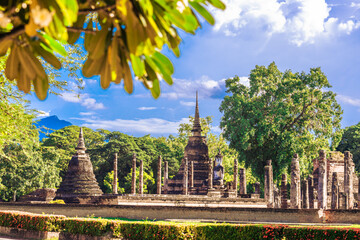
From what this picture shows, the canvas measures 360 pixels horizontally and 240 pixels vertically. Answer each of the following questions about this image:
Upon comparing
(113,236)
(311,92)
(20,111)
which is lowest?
(113,236)

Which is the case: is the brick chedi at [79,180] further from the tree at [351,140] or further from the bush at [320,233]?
the tree at [351,140]

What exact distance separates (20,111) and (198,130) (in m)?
27.4

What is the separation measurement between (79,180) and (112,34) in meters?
29.0

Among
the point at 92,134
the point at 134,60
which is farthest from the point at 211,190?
the point at 134,60

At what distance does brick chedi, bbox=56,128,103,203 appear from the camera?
30.0 m

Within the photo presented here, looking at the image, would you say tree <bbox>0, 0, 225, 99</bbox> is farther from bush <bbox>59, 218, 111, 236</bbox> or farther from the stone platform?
the stone platform

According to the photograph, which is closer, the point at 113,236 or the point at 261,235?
the point at 261,235

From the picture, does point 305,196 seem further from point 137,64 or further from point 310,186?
point 137,64

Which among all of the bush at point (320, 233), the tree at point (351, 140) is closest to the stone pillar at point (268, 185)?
the bush at point (320, 233)

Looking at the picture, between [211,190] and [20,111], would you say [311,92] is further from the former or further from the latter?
[20,111]

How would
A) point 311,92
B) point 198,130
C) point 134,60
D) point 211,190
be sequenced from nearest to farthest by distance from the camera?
point 134,60
point 211,190
point 311,92
point 198,130

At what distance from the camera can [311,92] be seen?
37.2 m

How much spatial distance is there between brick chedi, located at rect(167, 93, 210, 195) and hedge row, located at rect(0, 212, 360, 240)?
23.3 meters

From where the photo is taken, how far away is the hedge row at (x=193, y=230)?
40.8ft
